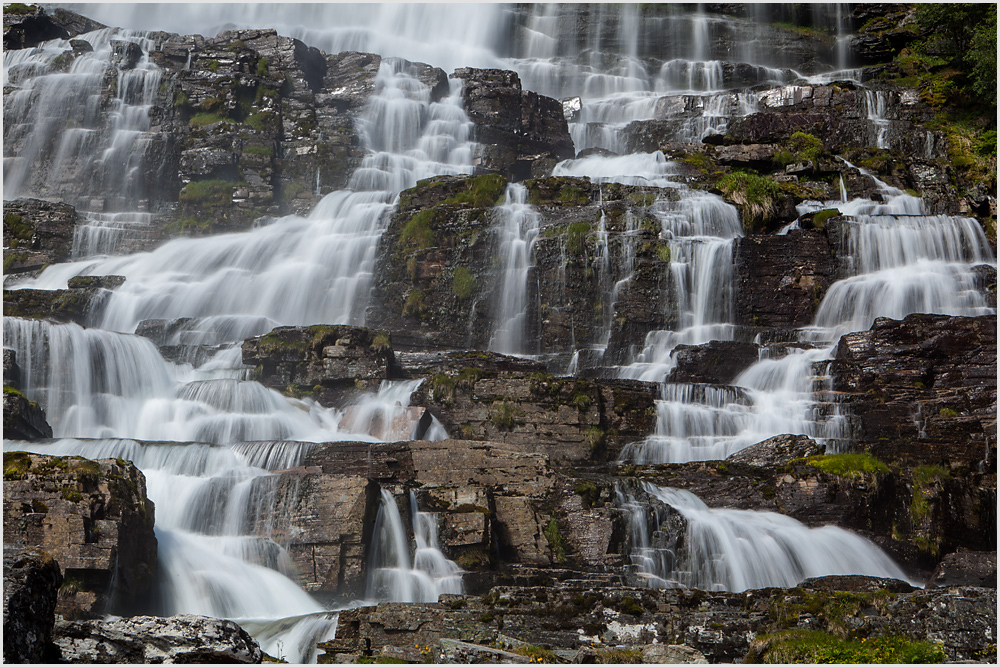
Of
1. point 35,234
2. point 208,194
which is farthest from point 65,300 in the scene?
point 208,194

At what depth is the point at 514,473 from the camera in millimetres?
16547

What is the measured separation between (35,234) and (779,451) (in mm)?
30626

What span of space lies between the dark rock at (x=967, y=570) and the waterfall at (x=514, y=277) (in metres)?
14.2

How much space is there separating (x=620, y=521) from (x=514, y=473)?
7.18 feet

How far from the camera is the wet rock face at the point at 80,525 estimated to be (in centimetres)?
1271

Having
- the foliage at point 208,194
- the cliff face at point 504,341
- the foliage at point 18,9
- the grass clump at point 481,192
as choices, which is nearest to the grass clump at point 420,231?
the cliff face at point 504,341

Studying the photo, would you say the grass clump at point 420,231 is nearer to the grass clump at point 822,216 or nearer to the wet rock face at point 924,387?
the grass clump at point 822,216

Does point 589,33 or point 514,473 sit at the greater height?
point 589,33

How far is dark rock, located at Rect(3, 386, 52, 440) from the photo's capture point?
1808 cm

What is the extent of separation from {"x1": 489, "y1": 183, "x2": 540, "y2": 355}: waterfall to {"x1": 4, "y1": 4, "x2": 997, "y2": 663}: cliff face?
107mm

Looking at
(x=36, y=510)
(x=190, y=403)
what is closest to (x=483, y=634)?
(x=36, y=510)

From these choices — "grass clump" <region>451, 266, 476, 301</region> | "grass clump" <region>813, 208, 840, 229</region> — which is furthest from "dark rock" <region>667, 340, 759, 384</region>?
"grass clump" <region>451, 266, 476, 301</region>

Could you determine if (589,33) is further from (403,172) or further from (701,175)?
(701,175)

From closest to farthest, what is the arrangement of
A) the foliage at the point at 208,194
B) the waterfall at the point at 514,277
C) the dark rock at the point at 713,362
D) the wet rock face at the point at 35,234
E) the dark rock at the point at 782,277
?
the dark rock at the point at 713,362, the dark rock at the point at 782,277, the waterfall at the point at 514,277, the wet rock face at the point at 35,234, the foliage at the point at 208,194
